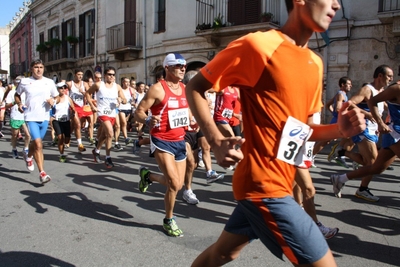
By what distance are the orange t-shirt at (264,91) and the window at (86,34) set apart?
24454 mm

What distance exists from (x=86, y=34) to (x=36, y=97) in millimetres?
20657

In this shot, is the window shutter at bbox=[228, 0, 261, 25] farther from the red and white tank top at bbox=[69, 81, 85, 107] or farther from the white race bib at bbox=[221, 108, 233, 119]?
the white race bib at bbox=[221, 108, 233, 119]

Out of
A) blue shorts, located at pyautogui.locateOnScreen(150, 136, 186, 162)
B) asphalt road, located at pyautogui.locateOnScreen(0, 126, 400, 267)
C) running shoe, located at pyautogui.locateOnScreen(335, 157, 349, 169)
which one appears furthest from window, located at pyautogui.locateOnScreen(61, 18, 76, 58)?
blue shorts, located at pyautogui.locateOnScreen(150, 136, 186, 162)

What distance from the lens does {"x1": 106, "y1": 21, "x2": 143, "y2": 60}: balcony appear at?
20297mm

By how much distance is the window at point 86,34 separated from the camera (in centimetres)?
2478

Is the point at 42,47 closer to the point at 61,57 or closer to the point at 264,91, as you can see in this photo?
the point at 61,57

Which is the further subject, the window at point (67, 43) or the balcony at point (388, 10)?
the window at point (67, 43)

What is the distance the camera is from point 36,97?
6.31 m

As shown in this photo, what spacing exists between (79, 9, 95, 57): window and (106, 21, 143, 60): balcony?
3.35 meters

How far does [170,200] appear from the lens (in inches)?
153

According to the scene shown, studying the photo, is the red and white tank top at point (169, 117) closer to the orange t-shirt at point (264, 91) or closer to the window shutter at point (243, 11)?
the orange t-shirt at point (264, 91)

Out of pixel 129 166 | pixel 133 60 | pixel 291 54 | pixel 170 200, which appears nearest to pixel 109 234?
pixel 170 200

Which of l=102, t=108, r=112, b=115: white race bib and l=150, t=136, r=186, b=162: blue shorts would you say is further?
l=102, t=108, r=112, b=115: white race bib

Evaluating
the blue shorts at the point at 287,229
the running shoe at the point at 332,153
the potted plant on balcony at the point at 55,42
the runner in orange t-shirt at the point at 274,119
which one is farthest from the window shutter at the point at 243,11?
the potted plant on balcony at the point at 55,42
